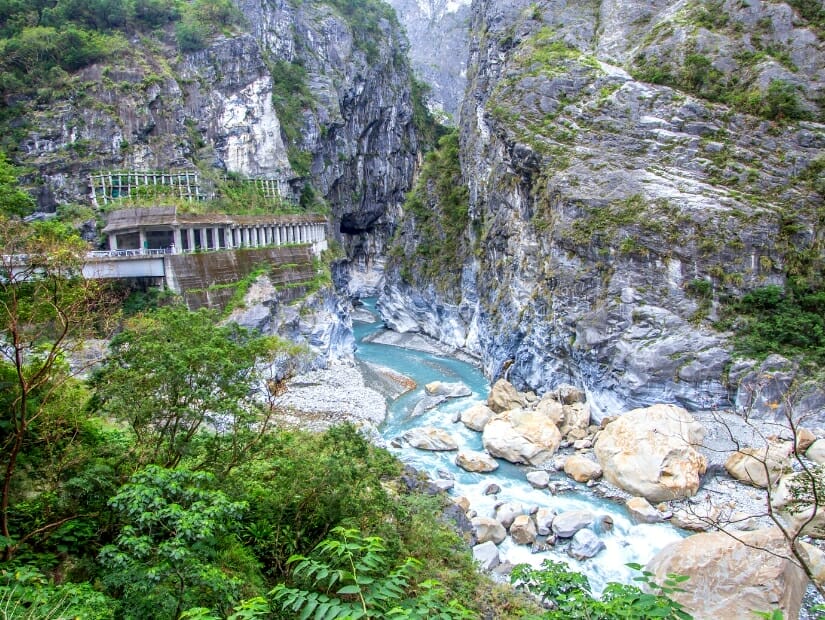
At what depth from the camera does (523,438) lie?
21.9 metres

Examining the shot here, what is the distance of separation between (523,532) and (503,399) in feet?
33.7

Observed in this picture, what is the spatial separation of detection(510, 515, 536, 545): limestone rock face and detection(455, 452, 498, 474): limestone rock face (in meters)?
3.92

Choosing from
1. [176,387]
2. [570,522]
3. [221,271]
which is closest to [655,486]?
[570,522]

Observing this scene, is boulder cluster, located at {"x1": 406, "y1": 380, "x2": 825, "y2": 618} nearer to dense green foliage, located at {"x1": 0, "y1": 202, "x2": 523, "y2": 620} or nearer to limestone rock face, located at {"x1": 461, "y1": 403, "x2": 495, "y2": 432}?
limestone rock face, located at {"x1": 461, "y1": 403, "x2": 495, "y2": 432}

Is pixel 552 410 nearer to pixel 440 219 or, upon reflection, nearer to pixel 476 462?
pixel 476 462

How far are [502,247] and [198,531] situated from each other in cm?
3070

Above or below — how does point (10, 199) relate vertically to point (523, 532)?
above

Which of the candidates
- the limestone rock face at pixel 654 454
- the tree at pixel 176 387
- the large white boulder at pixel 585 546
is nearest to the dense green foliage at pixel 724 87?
the limestone rock face at pixel 654 454

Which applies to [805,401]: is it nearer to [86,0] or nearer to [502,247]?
[502,247]

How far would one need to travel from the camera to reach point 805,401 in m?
20.5

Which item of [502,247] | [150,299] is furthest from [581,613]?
[502,247]

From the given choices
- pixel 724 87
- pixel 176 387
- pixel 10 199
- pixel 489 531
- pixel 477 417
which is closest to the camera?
pixel 176 387

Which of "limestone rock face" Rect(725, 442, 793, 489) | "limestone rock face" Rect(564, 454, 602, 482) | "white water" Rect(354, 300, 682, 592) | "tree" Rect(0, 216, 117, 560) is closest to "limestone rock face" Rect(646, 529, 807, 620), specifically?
"white water" Rect(354, 300, 682, 592)

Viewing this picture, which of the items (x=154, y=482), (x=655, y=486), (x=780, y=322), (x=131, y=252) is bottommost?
(x=655, y=486)
